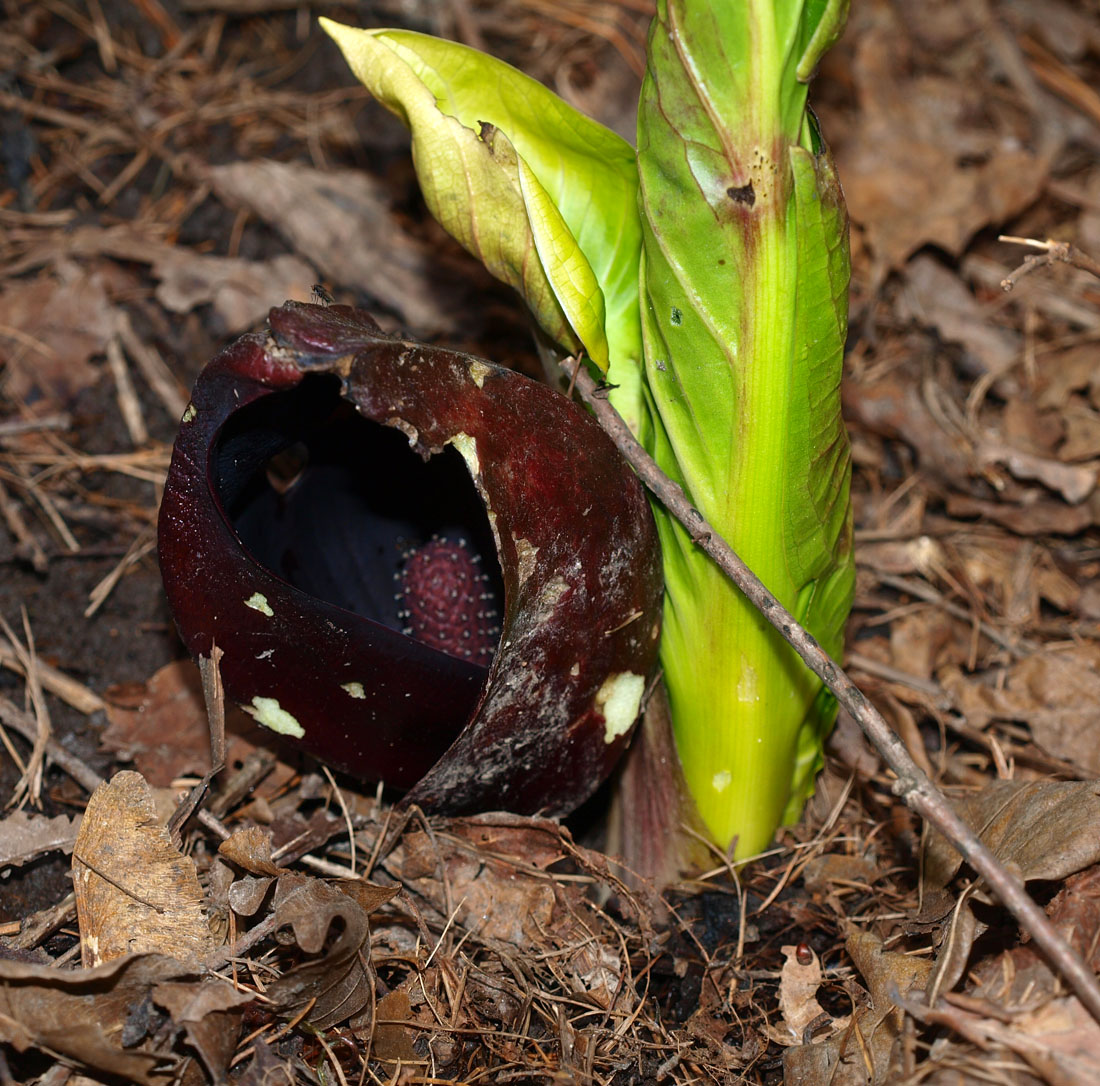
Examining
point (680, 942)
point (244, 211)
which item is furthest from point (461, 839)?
point (244, 211)

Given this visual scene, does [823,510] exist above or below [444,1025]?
above

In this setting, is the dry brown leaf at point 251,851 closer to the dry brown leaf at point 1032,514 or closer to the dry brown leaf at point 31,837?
the dry brown leaf at point 31,837

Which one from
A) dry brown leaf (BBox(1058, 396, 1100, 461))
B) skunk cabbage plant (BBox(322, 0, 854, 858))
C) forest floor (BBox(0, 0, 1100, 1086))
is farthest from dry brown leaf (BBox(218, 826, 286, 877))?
dry brown leaf (BBox(1058, 396, 1100, 461))

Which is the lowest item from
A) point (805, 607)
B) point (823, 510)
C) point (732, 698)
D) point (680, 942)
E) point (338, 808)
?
point (680, 942)

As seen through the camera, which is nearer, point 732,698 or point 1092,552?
point 732,698

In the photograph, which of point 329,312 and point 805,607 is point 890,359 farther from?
point 329,312

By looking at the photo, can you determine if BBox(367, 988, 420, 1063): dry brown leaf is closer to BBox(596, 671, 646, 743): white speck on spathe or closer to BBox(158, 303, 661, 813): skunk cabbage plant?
BBox(158, 303, 661, 813): skunk cabbage plant
